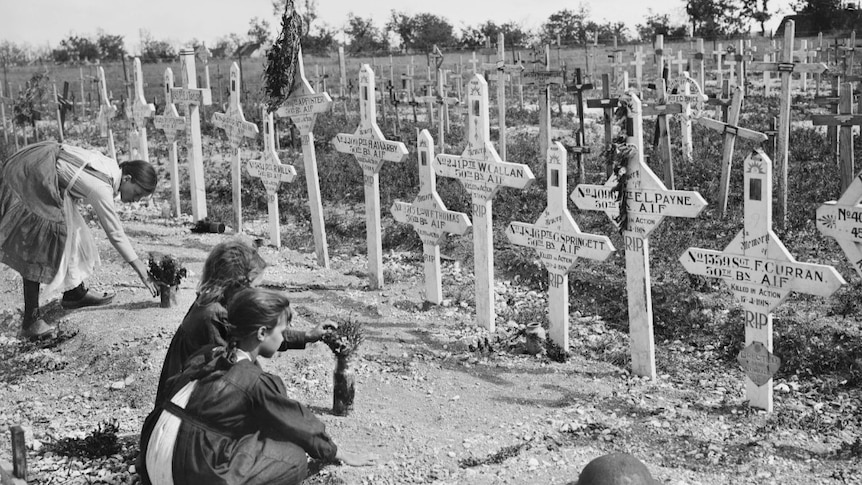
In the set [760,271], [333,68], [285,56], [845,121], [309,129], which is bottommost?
[760,271]

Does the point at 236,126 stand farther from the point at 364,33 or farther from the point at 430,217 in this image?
the point at 364,33

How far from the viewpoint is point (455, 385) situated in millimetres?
6367

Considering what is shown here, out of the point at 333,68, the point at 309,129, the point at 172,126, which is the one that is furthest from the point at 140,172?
the point at 333,68

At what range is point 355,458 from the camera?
15.2 feet

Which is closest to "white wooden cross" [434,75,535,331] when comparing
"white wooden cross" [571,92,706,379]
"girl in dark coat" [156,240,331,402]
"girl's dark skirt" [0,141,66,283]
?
"white wooden cross" [571,92,706,379]

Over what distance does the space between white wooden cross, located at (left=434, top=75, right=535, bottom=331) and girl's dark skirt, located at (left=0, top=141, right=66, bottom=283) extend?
319cm

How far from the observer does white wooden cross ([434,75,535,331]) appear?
24.1ft

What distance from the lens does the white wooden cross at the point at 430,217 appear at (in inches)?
307

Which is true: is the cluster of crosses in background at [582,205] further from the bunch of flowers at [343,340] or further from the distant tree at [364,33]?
the distant tree at [364,33]

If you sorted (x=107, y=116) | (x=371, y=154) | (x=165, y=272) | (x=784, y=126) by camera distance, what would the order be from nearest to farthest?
(x=165, y=272) < (x=371, y=154) < (x=784, y=126) < (x=107, y=116)

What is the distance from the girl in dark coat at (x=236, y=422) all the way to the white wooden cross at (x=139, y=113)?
9103 mm

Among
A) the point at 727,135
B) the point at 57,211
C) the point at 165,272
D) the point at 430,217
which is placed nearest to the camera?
the point at 57,211

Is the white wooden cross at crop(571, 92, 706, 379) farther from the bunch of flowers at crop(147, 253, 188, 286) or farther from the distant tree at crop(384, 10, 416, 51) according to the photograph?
the distant tree at crop(384, 10, 416, 51)

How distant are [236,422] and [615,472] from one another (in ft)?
5.29
